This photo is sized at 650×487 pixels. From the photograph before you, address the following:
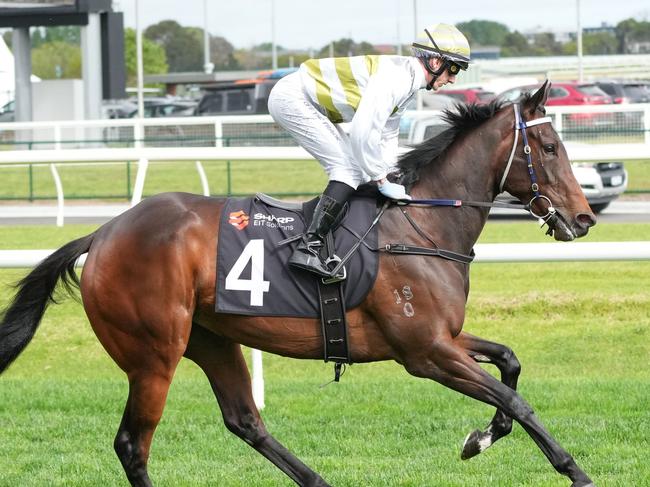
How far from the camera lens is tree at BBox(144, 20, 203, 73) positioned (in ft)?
291

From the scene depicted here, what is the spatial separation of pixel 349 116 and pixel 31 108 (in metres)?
24.5

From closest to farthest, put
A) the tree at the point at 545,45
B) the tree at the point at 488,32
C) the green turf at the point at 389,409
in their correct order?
the green turf at the point at 389,409, the tree at the point at 545,45, the tree at the point at 488,32

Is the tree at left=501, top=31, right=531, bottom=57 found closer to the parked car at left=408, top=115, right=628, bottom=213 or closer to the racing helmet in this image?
the parked car at left=408, top=115, right=628, bottom=213

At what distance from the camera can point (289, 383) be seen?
696 cm

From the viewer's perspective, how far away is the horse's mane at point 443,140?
4.80 meters

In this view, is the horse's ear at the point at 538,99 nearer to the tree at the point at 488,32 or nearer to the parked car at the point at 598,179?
the parked car at the point at 598,179

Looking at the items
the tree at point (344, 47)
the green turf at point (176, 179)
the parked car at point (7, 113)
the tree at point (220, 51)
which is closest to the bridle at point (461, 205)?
the green turf at point (176, 179)

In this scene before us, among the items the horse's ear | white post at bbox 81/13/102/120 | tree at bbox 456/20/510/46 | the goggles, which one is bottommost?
the horse's ear

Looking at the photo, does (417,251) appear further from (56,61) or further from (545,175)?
(56,61)

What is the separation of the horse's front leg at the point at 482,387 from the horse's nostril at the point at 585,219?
27.0 inches

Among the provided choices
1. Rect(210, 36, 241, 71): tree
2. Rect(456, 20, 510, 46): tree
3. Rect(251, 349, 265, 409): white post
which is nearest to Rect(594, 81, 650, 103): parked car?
Rect(251, 349, 265, 409): white post

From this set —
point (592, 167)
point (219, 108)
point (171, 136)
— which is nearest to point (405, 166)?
point (592, 167)

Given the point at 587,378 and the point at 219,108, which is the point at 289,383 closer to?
the point at 587,378

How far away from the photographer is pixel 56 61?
213 feet
